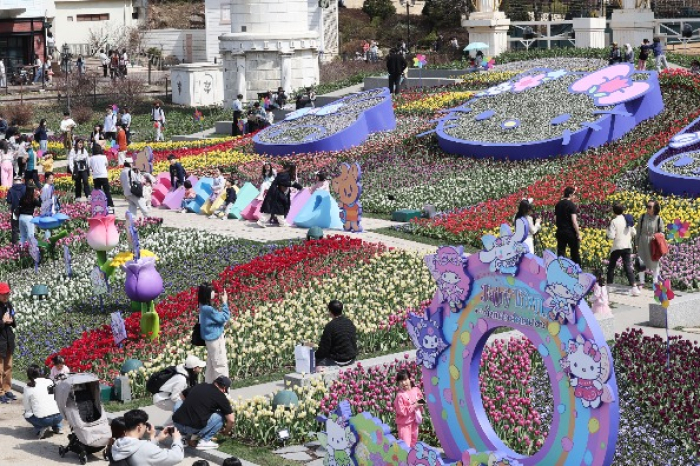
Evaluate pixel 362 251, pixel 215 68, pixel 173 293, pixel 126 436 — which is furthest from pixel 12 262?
pixel 215 68

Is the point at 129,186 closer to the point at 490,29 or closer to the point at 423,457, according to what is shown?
the point at 423,457

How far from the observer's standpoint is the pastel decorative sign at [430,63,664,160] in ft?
108

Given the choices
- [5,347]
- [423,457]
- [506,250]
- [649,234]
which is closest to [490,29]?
[649,234]

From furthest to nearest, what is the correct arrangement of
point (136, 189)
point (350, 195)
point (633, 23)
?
point (633, 23), point (136, 189), point (350, 195)

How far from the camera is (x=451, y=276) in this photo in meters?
14.1

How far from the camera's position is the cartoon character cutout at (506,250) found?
13.2 m

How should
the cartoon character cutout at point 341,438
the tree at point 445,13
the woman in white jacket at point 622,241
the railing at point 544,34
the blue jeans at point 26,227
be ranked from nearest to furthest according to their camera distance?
the cartoon character cutout at point 341,438
the woman in white jacket at point 622,241
the blue jeans at point 26,227
the railing at point 544,34
the tree at point 445,13

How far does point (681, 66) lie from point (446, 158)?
14.3m

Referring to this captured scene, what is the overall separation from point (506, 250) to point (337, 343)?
4.98 meters

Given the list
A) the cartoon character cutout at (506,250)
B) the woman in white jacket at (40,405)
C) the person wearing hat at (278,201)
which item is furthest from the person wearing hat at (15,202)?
the cartoon character cutout at (506,250)

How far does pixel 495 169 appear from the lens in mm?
32250

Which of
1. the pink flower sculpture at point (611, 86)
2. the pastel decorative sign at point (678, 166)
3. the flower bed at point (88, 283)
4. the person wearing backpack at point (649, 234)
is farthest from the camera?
the pink flower sculpture at point (611, 86)

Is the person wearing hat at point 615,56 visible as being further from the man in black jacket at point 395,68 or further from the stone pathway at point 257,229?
the stone pathway at point 257,229

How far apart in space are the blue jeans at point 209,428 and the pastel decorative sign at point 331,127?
21.2 metres
